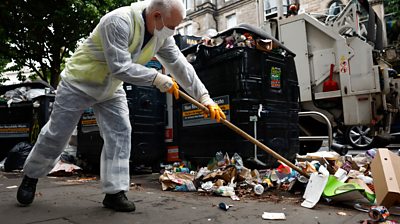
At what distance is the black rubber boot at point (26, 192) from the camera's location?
2.45 m

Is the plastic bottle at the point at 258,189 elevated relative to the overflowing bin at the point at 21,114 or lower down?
lower down

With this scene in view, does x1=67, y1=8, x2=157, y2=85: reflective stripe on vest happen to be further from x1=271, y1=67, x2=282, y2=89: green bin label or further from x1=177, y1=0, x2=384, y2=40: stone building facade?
x1=177, y1=0, x2=384, y2=40: stone building facade

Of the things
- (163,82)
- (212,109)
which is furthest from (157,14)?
(212,109)

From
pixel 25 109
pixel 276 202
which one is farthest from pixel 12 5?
pixel 276 202

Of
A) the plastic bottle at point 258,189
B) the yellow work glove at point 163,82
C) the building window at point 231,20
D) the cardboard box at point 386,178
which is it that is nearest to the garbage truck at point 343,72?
the plastic bottle at point 258,189

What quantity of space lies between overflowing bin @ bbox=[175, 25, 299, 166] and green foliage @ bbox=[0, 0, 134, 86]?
20.9ft

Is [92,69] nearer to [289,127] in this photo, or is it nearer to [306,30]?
[289,127]

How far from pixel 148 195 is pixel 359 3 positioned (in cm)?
555

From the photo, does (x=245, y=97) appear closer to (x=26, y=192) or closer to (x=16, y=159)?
(x=26, y=192)

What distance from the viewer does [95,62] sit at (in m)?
2.36

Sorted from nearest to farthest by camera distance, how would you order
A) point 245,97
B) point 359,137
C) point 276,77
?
point 245,97 → point 276,77 → point 359,137

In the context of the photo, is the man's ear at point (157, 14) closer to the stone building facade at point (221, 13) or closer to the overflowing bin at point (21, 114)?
the overflowing bin at point (21, 114)

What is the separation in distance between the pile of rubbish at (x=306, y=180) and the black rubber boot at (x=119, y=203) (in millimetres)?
844

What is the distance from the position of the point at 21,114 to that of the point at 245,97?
402 centimetres
